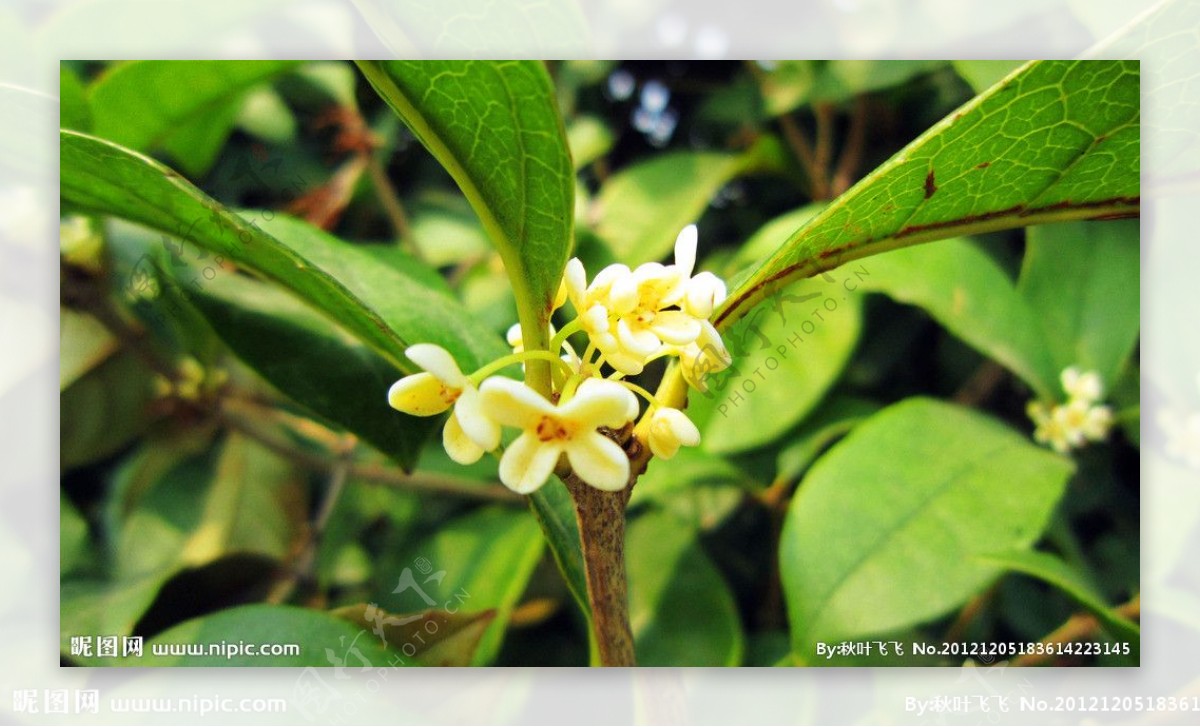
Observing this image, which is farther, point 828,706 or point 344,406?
point 828,706

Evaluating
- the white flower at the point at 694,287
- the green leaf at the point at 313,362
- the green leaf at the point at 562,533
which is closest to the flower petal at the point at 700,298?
the white flower at the point at 694,287

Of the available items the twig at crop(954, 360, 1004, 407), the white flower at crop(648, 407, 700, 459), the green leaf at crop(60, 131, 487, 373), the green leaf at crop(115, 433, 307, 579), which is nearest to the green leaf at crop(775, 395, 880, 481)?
the twig at crop(954, 360, 1004, 407)

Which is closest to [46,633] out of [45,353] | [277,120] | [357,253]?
[45,353]

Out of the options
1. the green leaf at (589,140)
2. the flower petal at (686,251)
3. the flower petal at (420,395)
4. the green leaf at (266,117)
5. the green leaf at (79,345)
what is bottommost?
the flower petal at (420,395)

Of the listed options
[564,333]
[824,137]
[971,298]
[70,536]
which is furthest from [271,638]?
[824,137]

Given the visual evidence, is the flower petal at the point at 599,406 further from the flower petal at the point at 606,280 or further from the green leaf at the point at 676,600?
the green leaf at the point at 676,600

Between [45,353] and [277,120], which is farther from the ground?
[277,120]

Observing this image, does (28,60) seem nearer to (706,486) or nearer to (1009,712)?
(706,486)
